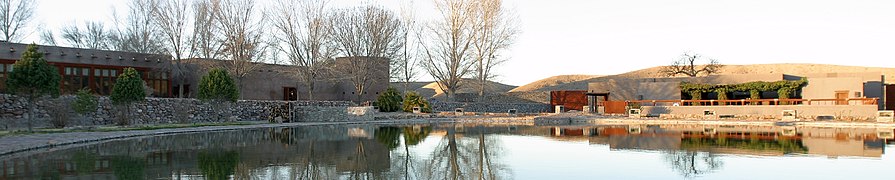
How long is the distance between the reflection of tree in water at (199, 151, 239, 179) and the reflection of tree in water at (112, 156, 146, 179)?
925 millimetres

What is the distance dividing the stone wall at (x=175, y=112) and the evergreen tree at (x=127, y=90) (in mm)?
900

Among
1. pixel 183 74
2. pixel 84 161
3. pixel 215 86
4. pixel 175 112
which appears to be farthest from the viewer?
pixel 183 74

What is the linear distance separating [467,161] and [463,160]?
201 mm

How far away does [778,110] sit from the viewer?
31.7 metres

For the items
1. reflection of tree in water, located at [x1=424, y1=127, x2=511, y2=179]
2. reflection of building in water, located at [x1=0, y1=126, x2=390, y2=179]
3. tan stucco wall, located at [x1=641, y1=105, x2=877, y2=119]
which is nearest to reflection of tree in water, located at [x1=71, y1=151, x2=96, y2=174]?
reflection of building in water, located at [x1=0, y1=126, x2=390, y2=179]

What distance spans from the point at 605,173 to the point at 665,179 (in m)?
0.98

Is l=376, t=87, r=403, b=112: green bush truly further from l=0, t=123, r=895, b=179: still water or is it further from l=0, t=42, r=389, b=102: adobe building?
l=0, t=123, r=895, b=179: still water

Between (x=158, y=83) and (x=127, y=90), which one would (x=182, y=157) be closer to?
(x=127, y=90)

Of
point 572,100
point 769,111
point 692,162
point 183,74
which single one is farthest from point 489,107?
point 692,162

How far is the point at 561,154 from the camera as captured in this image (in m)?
13.7

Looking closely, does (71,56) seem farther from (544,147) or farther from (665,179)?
(665,179)

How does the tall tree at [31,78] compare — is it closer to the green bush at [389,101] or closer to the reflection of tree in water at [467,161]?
the reflection of tree in water at [467,161]

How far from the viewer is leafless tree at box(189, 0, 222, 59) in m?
33.2

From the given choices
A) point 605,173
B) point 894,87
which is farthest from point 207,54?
point 894,87
